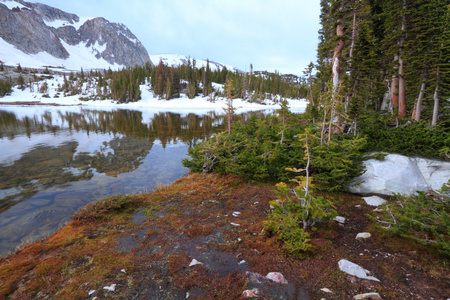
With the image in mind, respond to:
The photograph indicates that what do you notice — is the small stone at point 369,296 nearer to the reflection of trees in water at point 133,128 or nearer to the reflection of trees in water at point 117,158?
the reflection of trees in water at point 117,158

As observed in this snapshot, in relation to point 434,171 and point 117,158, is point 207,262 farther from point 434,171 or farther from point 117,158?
point 117,158

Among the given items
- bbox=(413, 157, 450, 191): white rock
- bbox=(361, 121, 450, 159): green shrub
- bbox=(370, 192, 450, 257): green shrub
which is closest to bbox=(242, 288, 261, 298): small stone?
bbox=(370, 192, 450, 257): green shrub

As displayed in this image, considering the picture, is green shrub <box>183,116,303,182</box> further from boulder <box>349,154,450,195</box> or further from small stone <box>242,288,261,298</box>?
small stone <box>242,288,261,298</box>

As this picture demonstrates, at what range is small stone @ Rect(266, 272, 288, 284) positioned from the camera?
4.08 m

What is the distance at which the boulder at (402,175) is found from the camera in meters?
7.59

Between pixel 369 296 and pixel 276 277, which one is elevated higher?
pixel 369 296

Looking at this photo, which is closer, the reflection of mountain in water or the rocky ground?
the rocky ground

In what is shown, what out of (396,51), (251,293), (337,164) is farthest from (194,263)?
(396,51)

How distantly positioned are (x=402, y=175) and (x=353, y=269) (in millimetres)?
5726

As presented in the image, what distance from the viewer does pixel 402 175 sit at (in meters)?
7.79

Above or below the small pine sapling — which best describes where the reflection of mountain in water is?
below

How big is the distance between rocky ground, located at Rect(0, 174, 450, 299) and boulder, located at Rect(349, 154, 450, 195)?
1483mm

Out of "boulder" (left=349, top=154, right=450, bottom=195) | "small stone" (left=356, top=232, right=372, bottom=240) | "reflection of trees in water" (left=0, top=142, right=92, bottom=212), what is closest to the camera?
"small stone" (left=356, top=232, right=372, bottom=240)

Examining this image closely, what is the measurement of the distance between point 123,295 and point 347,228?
606 centimetres
